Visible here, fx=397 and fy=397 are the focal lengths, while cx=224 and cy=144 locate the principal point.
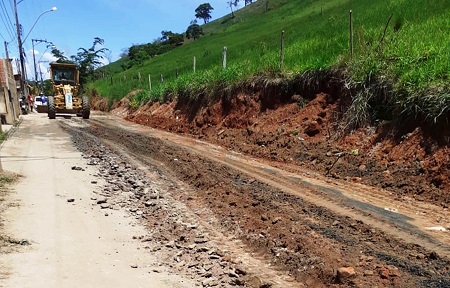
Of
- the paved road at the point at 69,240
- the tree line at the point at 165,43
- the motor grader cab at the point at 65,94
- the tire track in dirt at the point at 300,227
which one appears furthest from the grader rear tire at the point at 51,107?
the tree line at the point at 165,43

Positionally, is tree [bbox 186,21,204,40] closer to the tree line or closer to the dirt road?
the tree line

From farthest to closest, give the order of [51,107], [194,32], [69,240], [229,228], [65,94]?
[194,32] → [65,94] → [51,107] → [229,228] → [69,240]

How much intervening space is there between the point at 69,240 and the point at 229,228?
2.03 m

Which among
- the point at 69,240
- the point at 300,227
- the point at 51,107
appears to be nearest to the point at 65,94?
the point at 51,107

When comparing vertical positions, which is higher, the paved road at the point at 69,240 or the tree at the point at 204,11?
the tree at the point at 204,11

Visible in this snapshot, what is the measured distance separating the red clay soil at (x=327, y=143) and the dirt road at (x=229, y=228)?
0.59 m

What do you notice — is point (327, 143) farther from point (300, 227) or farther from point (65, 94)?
point (65, 94)

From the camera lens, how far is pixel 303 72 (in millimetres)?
12094

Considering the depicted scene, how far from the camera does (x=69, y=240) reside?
4.98 meters

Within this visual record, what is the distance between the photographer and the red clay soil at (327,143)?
22.8 ft

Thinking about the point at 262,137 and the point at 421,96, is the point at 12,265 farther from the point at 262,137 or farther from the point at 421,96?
the point at 262,137

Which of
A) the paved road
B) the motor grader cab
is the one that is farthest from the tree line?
the paved road

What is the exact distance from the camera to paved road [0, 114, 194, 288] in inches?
156

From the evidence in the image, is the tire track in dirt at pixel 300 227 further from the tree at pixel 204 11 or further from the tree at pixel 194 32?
the tree at pixel 204 11
